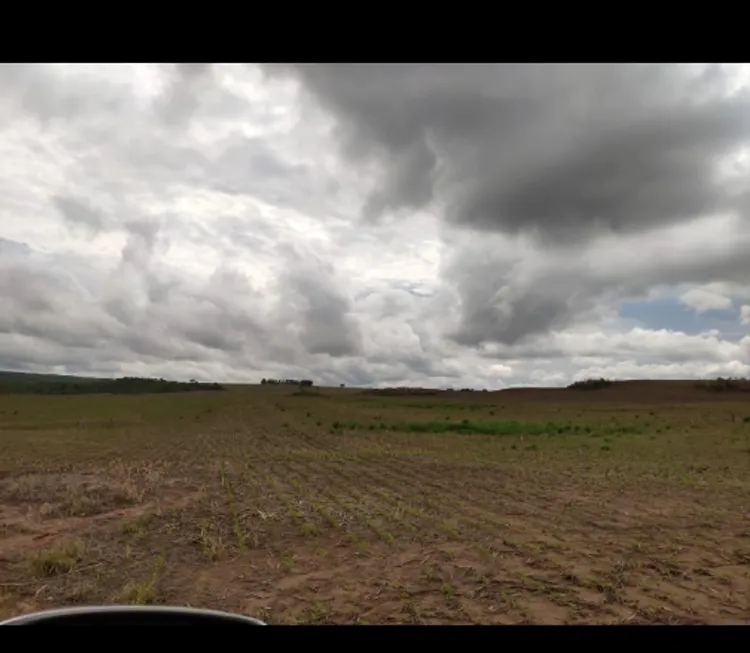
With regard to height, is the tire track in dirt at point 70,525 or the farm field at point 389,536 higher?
the farm field at point 389,536

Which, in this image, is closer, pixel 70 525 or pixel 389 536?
pixel 389 536

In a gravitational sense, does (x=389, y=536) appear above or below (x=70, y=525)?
above

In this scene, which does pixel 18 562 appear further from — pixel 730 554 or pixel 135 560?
pixel 730 554

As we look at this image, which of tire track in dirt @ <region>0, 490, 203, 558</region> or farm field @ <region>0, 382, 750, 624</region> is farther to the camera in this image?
tire track in dirt @ <region>0, 490, 203, 558</region>

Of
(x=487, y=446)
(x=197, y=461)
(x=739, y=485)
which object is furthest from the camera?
(x=487, y=446)

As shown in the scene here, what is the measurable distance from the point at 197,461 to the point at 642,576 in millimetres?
15716

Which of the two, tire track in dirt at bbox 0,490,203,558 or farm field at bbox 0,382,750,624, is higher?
farm field at bbox 0,382,750,624

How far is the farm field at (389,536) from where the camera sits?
21.1 feet

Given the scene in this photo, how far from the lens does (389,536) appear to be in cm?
918

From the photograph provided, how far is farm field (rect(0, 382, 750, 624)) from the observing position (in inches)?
254

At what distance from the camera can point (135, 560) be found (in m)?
8.12

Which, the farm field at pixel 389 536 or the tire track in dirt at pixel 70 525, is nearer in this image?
the farm field at pixel 389 536
